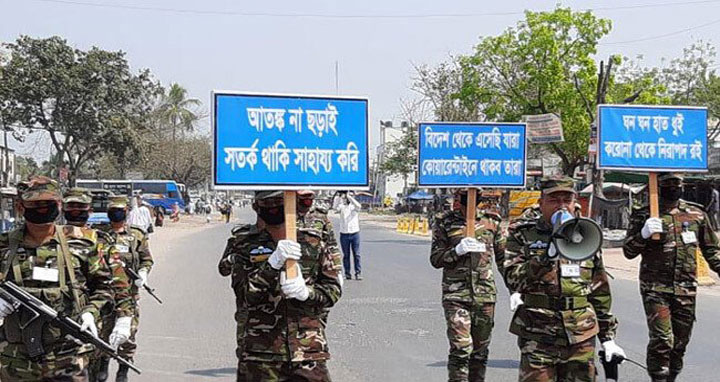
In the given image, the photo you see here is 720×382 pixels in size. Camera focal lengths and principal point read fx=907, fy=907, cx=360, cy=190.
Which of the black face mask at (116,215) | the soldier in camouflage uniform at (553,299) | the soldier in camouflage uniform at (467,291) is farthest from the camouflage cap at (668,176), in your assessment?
the black face mask at (116,215)

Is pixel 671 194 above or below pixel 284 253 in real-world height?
above

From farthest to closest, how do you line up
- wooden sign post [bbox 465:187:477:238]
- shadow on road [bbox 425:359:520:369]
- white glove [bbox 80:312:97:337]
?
shadow on road [bbox 425:359:520:369], wooden sign post [bbox 465:187:477:238], white glove [bbox 80:312:97:337]

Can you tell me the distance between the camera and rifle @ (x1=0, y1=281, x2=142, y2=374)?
4.89m

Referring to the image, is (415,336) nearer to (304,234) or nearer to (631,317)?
(631,317)

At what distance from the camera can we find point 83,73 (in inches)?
1550

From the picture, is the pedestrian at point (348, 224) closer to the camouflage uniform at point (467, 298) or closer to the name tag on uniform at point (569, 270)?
the camouflage uniform at point (467, 298)

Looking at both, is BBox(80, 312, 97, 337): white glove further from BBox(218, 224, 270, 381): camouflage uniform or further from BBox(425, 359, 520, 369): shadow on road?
BBox(425, 359, 520, 369): shadow on road

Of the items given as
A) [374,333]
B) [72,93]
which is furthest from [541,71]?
[374,333]

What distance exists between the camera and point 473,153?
798cm

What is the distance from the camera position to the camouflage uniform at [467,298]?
23.0 feet

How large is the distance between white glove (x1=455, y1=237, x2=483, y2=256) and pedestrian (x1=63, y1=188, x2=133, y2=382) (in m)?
2.52

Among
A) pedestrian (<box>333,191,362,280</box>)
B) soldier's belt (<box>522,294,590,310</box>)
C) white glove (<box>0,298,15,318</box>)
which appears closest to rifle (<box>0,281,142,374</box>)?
white glove (<box>0,298,15,318</box>)

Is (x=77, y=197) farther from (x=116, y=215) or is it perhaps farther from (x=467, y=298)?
(x=467, y=298)

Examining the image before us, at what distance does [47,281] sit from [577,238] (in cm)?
302
